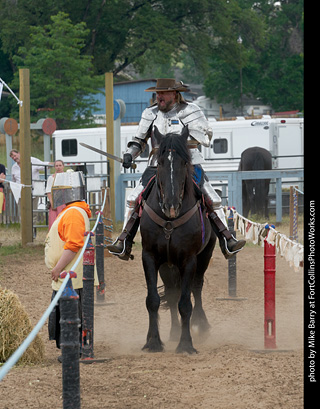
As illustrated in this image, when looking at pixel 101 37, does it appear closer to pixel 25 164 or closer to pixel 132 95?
pixel 132 95

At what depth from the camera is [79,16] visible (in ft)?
152

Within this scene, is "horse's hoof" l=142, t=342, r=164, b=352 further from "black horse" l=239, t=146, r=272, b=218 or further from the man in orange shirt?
"black horse" l=239, t=146, r=272, b=218

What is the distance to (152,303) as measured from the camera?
805 cm

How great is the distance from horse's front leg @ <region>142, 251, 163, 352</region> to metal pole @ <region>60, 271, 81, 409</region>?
3.30 m

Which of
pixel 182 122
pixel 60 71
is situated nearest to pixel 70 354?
pixel 182 122

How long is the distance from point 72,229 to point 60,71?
3297 centimetres

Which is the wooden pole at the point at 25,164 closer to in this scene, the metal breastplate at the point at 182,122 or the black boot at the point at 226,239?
the metal breastplate at the point at 182,122

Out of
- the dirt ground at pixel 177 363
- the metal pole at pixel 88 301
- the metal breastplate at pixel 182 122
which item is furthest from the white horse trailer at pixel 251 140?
the metal pole at pixel 88 301

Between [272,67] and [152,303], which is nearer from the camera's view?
[152,303]

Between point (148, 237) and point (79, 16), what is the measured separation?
4026cm

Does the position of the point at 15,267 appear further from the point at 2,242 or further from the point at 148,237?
the point at 148,237

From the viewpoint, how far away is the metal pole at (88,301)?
23.3ft

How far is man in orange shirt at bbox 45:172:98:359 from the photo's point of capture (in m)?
7.06
